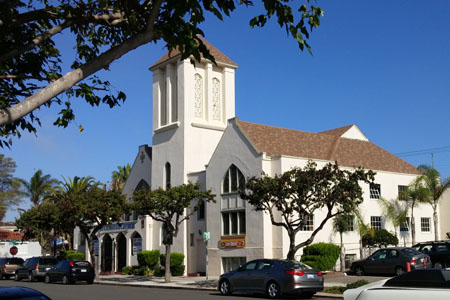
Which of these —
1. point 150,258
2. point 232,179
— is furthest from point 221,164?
point 150,258

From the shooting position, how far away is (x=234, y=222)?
3453cm

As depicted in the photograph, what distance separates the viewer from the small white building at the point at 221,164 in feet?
110

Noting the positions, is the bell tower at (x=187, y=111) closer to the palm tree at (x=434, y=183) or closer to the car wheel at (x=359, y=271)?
the car wheel at (x=359, y=271)

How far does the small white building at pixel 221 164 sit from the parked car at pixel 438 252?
6.83m

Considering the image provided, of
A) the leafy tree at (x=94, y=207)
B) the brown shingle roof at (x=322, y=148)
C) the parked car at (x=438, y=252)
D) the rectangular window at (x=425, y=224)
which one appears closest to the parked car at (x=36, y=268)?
the leafy tree at (x=94, y=207)

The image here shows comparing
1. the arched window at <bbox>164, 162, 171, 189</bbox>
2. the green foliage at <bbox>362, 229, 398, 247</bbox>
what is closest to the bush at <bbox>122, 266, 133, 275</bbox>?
the arched window at <bbox>164, 162, 171, 189</bbox>

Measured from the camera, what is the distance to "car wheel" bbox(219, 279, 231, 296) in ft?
73.7

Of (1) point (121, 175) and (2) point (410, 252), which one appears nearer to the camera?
(2) point (410, 252)

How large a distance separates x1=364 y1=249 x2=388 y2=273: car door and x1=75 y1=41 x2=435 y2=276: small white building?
17.0 ft

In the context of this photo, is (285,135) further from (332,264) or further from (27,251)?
(27,251)

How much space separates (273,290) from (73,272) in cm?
Result: 1607

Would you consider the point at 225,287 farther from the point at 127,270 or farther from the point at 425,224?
the point at 425,224

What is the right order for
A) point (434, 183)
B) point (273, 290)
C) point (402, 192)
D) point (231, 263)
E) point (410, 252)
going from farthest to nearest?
point (402, 192) < point (434, 183) < point (231, 263) < point (410, 252) < point (273, 290)

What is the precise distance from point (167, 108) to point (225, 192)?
9.71m
